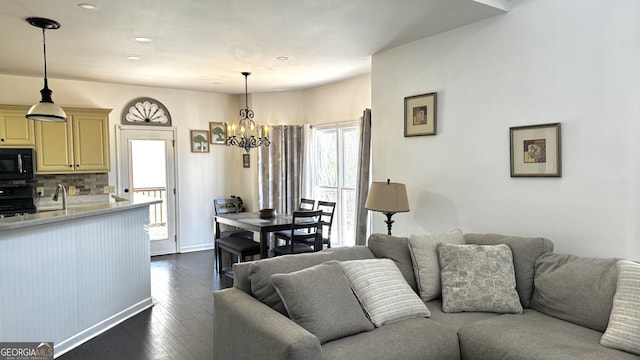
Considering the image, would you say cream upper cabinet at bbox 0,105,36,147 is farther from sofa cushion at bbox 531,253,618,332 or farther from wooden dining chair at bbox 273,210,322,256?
sofa cushion at bbox 531,253,618,332

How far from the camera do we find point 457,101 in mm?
3715

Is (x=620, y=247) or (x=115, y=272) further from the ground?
(x=620, y=247)

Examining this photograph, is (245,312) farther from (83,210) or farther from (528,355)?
(83,210)

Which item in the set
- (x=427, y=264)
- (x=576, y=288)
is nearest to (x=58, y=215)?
(x=427, y=264)

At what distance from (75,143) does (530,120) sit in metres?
5.62

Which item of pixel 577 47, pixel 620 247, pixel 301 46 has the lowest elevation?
pixel 620 247

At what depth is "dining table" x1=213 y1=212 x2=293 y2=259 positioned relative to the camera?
15.8ft

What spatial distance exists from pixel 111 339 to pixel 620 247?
13.0 ft

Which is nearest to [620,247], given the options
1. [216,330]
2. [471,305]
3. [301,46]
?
[471,305]

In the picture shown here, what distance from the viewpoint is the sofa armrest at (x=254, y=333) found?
1.93m

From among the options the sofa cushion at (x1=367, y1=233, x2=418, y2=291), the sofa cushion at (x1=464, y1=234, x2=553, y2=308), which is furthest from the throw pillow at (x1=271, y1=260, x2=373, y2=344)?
the sofa cushion at (x1=464, y1=234, x2=553, y2=308)

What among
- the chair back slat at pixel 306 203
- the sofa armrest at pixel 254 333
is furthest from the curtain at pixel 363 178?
the sofa armrest at pixel 254 333

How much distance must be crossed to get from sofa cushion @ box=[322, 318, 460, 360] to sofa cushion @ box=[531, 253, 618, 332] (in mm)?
705

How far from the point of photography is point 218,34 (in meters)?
3.83
